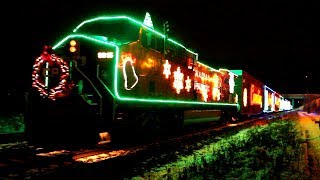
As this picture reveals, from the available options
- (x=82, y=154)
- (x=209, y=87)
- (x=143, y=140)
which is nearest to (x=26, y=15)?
(x=209, y=87)

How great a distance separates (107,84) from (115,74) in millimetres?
417

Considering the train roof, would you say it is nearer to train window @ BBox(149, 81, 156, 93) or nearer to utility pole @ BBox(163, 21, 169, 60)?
utility pole @ BBox(163, 21, 169, 60)

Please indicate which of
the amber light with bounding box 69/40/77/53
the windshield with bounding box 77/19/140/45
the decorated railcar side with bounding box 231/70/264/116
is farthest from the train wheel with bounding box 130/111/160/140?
the decorated railcar side with bounding box 231/70/264/116

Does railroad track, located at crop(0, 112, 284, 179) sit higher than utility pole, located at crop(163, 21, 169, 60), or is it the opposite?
utility pole, located at crop(163, 21, 169, 60)

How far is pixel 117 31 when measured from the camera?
12023mm

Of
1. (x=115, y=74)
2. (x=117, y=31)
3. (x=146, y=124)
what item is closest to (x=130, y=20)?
(x=117, y=31)

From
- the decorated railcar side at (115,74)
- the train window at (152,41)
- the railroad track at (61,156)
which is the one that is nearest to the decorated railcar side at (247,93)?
the decorated railcar side at (115,74)

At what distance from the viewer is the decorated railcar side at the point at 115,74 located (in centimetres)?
1045

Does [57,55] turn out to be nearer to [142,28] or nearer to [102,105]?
[102,105]

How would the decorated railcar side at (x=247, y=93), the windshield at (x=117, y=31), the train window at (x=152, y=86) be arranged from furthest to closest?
the decorated railcar side at (x=247, y=93) → the train window at (x=152, y=86) → the windshield at (x=117, y=31)

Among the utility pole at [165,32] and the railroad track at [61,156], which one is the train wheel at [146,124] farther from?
the utility pole at [165,32]

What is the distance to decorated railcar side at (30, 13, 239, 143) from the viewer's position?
412 inches

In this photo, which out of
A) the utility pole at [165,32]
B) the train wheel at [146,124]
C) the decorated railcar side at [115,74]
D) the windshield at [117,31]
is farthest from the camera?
the utility pole at [165,32]

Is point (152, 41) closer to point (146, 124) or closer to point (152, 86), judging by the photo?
point (152, 86)
